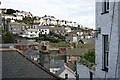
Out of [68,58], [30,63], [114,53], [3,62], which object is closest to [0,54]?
[3,62]

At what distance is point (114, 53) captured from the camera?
23.1 ft

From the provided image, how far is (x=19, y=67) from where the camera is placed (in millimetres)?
10570

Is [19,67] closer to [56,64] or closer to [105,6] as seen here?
[105,6]

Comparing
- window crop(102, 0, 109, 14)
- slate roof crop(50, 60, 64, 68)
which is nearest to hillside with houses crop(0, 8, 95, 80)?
slate roof crop(50, 60, 64, 68)

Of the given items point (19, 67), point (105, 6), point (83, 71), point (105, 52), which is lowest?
point (83, 71)

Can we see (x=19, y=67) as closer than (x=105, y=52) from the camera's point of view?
No

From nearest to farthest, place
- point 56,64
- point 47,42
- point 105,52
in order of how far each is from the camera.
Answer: point 105,52 → point 56,64 → point 47,42

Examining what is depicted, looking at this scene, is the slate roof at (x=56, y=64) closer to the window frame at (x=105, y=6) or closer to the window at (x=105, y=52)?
the window at (x=105, y=52)

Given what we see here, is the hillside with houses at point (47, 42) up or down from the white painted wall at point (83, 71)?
down

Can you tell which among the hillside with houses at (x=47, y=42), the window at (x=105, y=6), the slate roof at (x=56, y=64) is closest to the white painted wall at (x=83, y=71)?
the hillside with houses at (x=47, y=42)

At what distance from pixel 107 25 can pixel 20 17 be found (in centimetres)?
15345

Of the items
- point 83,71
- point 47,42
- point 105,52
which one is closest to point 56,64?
point 47,42

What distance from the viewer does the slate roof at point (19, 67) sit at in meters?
10.3

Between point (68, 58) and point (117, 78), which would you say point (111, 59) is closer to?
point (117, 78)
